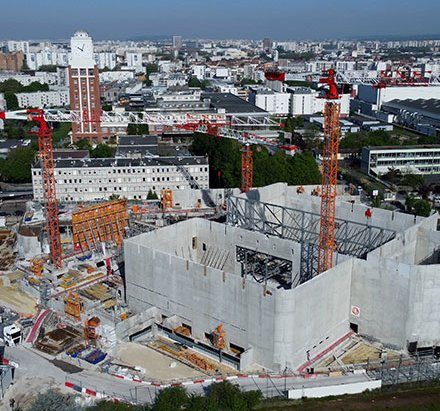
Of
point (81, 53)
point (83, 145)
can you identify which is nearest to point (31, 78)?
point (81, 53)

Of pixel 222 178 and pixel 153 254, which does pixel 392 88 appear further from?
Result: pixel 153 254

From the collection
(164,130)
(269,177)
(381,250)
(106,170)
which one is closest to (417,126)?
(164,130)

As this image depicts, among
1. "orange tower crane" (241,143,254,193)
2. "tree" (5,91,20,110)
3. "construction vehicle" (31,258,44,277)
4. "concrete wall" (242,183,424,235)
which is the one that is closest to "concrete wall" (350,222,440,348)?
"concrete wall" (242,183,424,235)

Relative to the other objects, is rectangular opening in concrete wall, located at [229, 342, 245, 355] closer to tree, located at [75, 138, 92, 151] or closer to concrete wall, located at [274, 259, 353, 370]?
concrete wall, located at [274, 259, 353, 370]

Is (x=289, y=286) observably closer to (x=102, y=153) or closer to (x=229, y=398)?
(x=229, y=398)

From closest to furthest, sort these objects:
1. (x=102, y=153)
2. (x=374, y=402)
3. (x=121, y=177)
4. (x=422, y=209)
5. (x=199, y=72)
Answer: (x=374, y=402)
(x=422, y=209)
(x=121, y=177)
(x=102, y=153)
(x=199, y=72)

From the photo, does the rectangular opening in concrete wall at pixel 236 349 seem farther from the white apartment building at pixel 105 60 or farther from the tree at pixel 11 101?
the white apartment building at pixel 105 60
